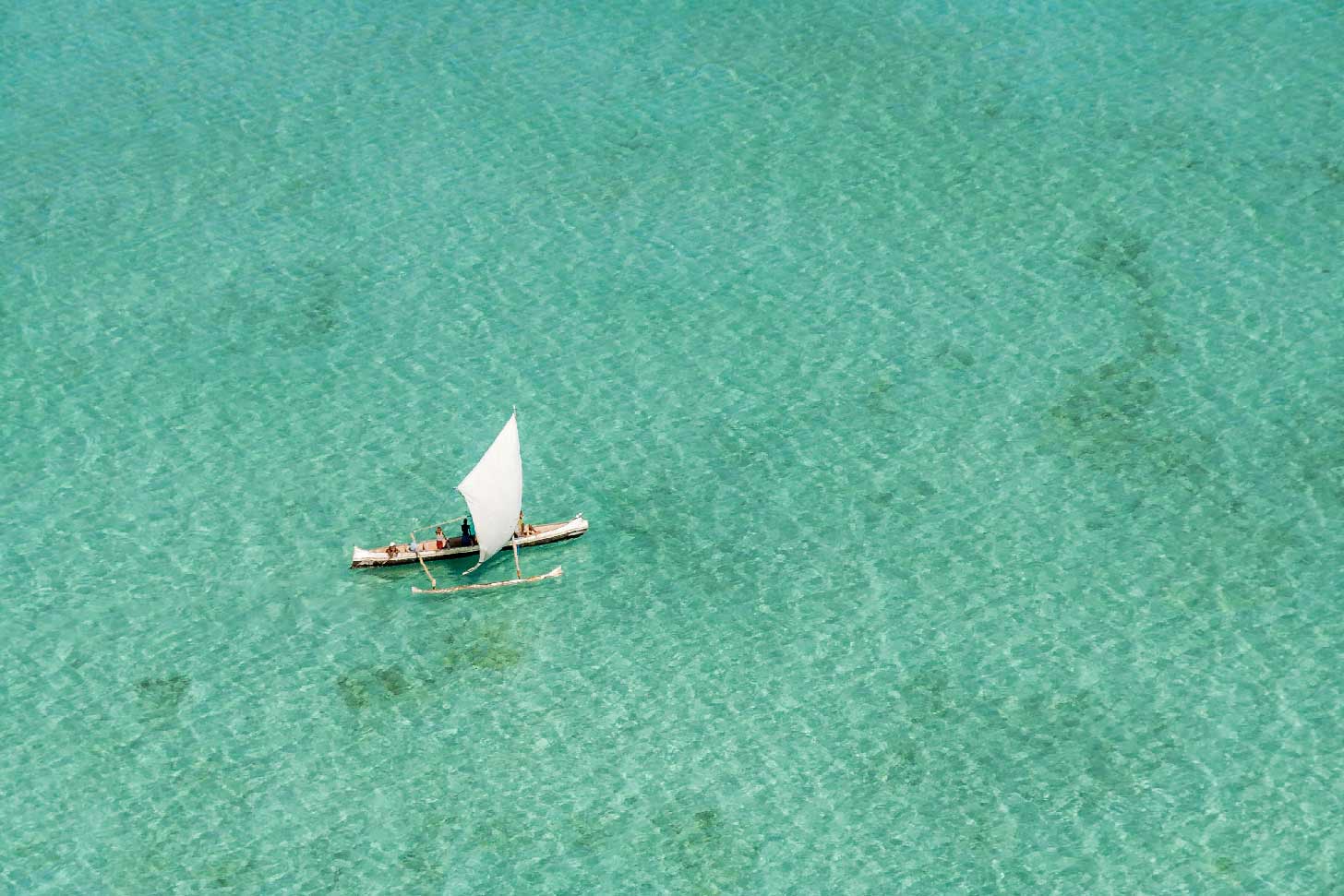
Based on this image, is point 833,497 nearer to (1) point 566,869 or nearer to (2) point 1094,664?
(2) point 1094,664

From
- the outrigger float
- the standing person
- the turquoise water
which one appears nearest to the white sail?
the outrigger float

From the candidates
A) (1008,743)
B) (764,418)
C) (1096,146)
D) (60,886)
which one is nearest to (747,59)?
(1096,146)

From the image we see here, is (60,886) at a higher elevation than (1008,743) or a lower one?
lower

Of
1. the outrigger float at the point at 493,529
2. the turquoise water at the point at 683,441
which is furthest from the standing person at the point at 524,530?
the turquoise water at the point at 683,441

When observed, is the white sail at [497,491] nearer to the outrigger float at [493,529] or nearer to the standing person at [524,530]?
the outrigger float at [493,529]

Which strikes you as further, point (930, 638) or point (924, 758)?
point (930, 638)

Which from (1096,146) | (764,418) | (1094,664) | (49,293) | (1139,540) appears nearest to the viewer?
(1094,664)

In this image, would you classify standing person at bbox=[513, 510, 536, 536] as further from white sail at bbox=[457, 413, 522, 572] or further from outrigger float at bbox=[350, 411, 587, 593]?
white sail at bbox=[457, 413, 522, 572]
